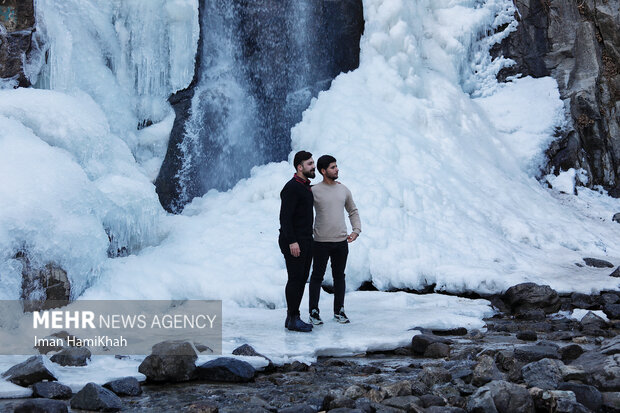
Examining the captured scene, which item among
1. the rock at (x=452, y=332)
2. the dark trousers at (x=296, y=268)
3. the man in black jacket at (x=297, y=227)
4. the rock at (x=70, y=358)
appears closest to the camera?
the rock at (x=70, y=358)

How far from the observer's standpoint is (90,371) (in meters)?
4.88

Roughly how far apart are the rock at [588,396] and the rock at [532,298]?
4223 mm

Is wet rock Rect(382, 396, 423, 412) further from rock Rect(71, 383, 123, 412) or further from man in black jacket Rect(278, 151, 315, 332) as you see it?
man in black jacket Rect(278, 151, 315, 332)

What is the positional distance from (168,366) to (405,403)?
1794mm

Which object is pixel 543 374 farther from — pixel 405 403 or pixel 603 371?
pixel 405 403

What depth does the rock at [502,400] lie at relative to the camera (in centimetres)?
376

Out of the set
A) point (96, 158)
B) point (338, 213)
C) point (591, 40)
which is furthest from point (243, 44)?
point (591, 40)

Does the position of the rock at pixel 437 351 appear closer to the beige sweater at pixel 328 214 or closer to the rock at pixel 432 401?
the beige sweater at pixel 328 214

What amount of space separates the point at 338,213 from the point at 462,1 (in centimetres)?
987

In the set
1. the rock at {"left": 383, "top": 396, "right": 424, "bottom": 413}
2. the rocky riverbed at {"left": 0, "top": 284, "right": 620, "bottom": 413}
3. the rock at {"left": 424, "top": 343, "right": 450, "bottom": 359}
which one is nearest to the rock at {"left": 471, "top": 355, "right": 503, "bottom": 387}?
the rocky riverbed at {"left": 0, "top": 284, "right": 620, "bottom": 413}

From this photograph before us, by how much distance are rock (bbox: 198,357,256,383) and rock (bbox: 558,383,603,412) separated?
2.23 m

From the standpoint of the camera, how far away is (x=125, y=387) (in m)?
4.48

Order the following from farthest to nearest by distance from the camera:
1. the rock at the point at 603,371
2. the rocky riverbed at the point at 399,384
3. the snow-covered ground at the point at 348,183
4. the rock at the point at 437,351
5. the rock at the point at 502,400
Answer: the snow-covered ground at the point at 348,183, the rock at the point at 437,351, the rock at the point at 603,371, the rocky riverbed at the point at 399,384, the rock at the point at 502,400

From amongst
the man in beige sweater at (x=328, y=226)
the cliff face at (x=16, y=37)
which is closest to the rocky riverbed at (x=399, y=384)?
the man in beige sweater at (x=328, y=226)
